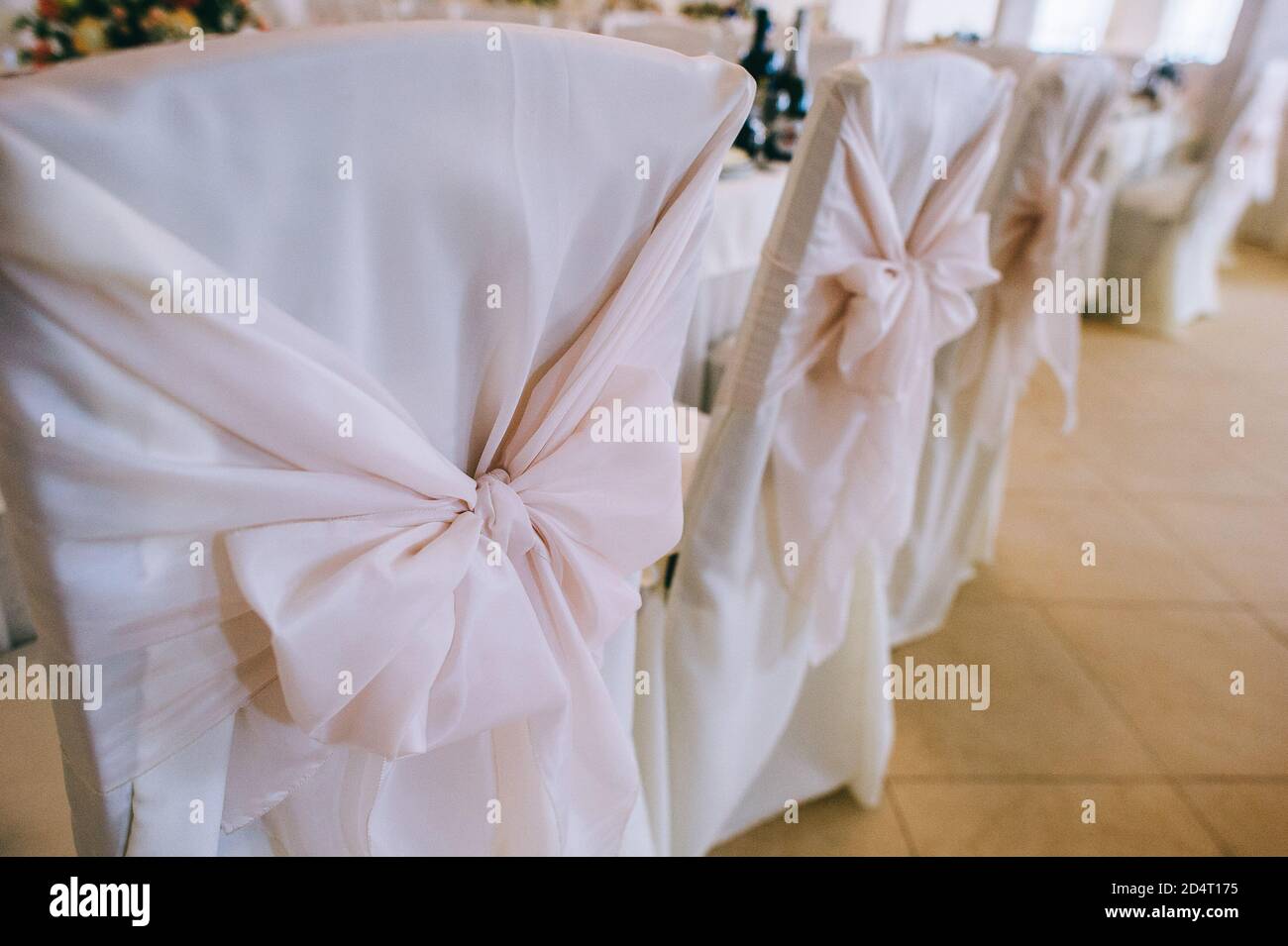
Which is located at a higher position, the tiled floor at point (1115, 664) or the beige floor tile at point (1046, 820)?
the tiled floor at point (1115, 664)

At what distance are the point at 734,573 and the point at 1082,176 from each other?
3.51 ft

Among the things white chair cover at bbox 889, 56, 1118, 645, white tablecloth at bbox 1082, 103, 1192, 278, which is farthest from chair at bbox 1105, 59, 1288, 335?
A: white chair cover at bbox 889, 56, 1118, 645

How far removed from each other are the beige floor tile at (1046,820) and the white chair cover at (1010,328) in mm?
375

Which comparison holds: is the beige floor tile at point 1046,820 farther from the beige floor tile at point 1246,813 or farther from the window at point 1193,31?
the window at point 1193,31

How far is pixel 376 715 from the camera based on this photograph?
518 millimetres

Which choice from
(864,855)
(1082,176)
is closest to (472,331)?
(864,855)

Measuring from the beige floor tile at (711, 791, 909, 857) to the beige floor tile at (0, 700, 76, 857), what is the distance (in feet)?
2.77

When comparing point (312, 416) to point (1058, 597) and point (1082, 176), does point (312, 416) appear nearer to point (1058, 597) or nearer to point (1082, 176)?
point (1082, 176)

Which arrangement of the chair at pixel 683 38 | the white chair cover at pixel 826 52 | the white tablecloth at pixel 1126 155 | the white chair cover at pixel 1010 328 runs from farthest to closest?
the white tablecloth at pixel 1126 155
the white chair cover at pixel 826 52
the chair at pixel 683 38
the white chair cover at pixel 1010 328

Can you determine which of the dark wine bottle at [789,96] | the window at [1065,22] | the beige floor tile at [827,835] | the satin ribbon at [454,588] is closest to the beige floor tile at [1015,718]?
the beige floor tile at [827,835]

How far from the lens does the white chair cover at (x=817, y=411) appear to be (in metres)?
0.90

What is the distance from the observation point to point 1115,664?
1.66m

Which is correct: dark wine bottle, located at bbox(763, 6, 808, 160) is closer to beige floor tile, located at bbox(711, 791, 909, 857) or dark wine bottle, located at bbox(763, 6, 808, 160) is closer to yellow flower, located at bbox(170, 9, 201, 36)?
yellow flower, located at bbox(170, 9, 201, 36)

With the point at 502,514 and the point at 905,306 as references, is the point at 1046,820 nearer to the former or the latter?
the point at 905,306
